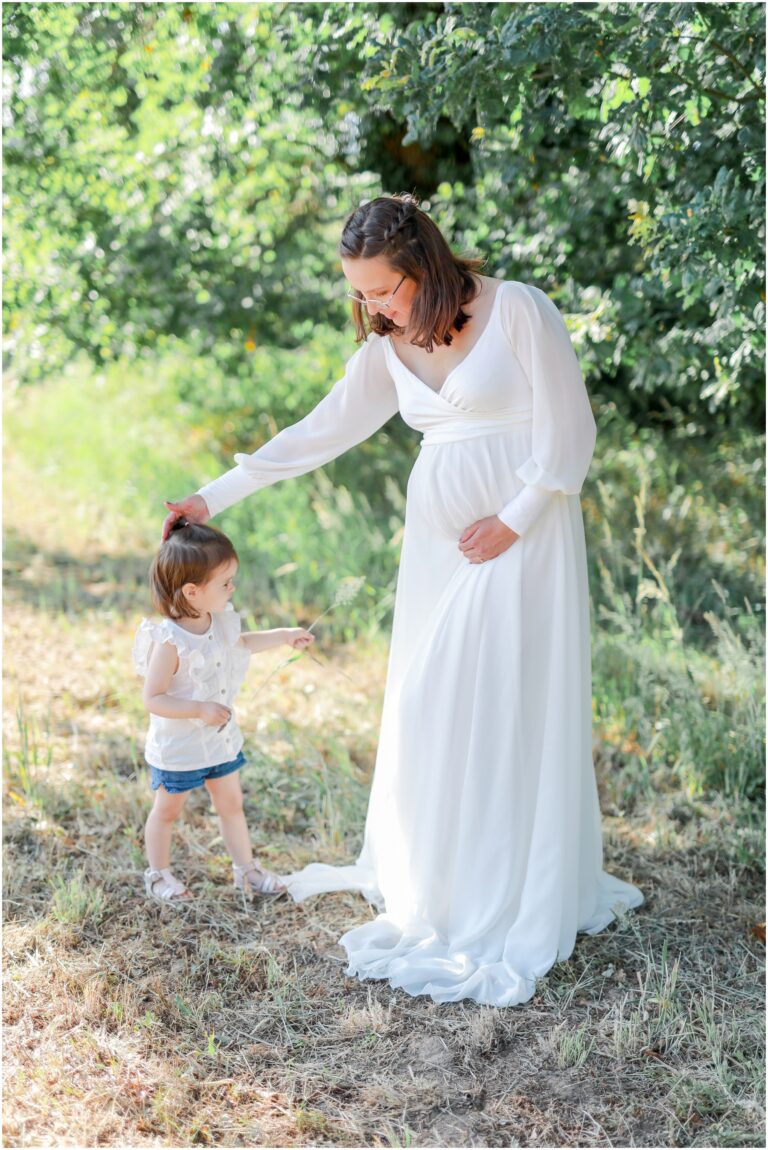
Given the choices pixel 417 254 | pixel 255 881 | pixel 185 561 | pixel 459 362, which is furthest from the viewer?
pixel 255 881

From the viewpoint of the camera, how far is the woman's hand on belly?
9.52 ft

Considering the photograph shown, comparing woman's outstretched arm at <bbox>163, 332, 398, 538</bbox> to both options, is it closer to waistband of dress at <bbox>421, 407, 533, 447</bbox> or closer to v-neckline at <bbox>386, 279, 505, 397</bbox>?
v-neckline at <bbox>386, 279, 505, 397</bbox>

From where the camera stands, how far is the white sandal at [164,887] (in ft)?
11.0

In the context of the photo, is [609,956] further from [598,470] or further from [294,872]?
[598,470]

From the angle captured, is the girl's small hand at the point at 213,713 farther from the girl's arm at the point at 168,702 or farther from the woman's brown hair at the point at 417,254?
the woman's brown hair at the point at 417,254

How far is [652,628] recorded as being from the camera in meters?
4.99

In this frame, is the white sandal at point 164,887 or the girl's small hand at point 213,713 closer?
the girl's small hand at point 213,713

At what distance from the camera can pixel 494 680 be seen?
295 cm

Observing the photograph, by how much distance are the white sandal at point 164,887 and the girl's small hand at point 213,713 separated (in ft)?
2.06

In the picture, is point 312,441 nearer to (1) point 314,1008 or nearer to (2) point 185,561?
(2) point 185,561

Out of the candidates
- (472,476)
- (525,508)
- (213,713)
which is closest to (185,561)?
(213,713)

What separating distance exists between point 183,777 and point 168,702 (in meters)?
0.30

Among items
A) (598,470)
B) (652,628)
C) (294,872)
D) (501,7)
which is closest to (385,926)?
(294,872)

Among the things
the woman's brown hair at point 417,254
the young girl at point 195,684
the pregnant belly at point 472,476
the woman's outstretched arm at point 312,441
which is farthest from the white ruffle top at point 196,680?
the woman's brown hair at point 417,254
